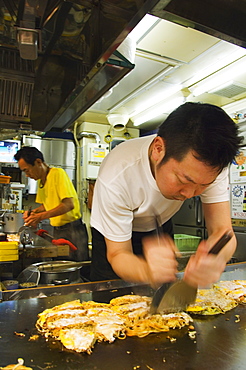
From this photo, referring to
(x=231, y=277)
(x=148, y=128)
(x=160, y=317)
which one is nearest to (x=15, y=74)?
(x=160, y=317)

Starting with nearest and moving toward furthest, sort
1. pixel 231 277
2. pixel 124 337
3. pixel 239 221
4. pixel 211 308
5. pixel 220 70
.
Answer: pixel 124 337
pixel 211 308
pixel 231 277
pixel 220 70
pixel 239 221

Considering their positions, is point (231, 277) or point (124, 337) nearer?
point (124, 337)

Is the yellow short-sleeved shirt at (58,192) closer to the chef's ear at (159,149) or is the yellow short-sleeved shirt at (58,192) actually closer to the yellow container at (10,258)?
the yellow container at (10,258)

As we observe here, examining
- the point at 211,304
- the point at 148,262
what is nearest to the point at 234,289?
the point at 211,304

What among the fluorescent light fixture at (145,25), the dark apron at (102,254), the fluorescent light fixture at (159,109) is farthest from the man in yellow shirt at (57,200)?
the fluorescent light fixture at (159,109)

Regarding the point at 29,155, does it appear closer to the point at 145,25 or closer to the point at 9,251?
the point at 9,251

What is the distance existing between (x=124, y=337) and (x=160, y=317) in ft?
0.67

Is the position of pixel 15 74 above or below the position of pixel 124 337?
above

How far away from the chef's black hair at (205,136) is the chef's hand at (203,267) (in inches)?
13.1

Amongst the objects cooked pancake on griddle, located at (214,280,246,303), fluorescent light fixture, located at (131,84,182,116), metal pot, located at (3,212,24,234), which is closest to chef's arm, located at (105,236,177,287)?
cooked pancake on griddle, located at (214,280,246,303)

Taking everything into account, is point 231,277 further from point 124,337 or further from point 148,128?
point 148,128

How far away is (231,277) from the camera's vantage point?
189 cm

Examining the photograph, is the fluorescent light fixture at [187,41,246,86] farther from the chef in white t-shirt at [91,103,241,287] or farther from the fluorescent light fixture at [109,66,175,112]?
the chef in white t-shirt at [91,103,241,287]

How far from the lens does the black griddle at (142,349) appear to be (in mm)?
923
